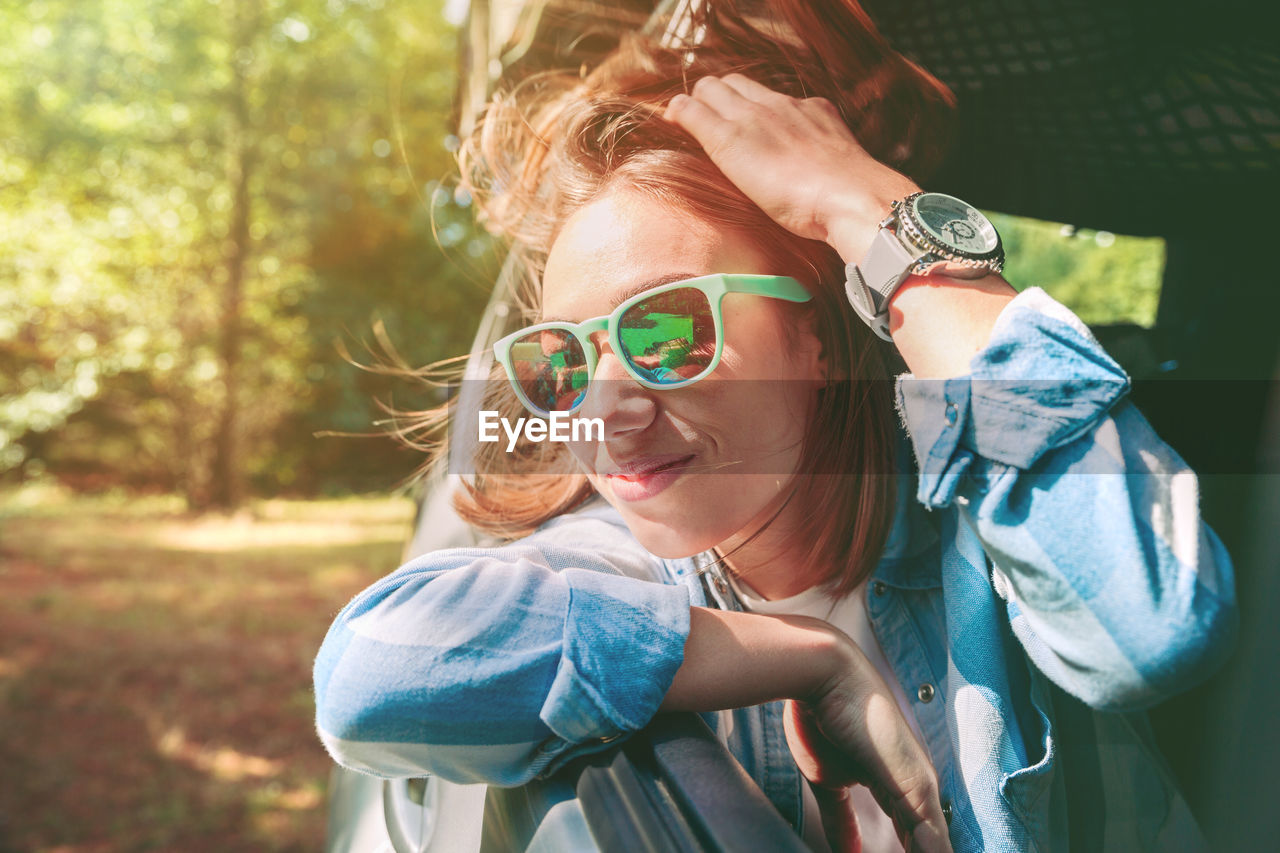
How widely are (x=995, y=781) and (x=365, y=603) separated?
57 cm

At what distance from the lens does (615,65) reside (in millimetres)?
950

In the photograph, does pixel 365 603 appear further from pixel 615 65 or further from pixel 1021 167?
pixel 1021 167

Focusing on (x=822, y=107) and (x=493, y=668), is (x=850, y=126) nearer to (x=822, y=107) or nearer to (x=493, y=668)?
(x=822, y=107)

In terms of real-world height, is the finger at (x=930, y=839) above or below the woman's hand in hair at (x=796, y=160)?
below

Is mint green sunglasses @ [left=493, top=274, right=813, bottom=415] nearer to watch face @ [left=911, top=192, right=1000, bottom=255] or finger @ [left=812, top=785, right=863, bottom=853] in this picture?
watch face @ [left=911, top=192, right=1000, bottom=255]

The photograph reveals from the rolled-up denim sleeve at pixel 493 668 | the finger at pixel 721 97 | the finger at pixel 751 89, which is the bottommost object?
the rolled-up denim sleeve at pixel 493 668

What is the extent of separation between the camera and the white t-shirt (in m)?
0.78

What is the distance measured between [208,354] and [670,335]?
4700 millimetres

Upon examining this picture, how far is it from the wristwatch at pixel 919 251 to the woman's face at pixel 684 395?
0.09 m

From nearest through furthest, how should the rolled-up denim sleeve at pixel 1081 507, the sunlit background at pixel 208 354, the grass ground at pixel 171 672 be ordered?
1. the rolled-up denim sleeve at pixel 1081 507
2. the sunlit background at pixel 208 354
3. the grass ground at pixel 171 672

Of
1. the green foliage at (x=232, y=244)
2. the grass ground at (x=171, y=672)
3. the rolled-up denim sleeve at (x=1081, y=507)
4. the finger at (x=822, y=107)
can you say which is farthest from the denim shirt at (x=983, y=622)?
the grass ground at (x=171, y=672)

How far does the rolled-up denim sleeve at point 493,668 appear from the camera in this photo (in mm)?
632

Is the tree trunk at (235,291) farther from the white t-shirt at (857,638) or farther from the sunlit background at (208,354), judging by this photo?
the white t-shirt at (857,638)

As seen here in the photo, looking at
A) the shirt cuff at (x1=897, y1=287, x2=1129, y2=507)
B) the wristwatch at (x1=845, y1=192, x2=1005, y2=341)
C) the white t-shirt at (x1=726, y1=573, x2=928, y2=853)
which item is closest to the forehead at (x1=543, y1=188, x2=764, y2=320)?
the wristwatch at (x1=845, y1=192, x2=1005, y2=341)
